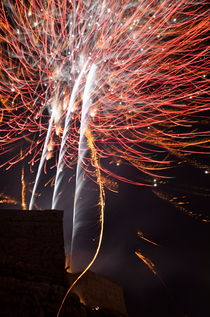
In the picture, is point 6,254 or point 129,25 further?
point 129,25

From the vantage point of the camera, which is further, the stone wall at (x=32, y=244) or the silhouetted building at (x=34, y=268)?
the stone wall at (x=32, y=244)

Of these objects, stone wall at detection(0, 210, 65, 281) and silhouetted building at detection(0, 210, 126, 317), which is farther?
stone wall at detection(0, 210, 65, 281)

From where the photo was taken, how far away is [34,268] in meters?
7.98

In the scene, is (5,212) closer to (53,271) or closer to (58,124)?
(53,271)

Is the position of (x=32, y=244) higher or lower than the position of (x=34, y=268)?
higher

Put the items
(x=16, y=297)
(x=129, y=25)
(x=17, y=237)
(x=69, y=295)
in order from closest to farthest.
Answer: (x=16, y=297)
(x=69, y=295)
(x=17, y=237)
(x=129, y=25)

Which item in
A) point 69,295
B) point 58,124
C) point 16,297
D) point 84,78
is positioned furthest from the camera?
point 58,124

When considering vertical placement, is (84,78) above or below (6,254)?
above

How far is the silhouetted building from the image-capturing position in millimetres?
7242

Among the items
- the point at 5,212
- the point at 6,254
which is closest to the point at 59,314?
the point at 6,254

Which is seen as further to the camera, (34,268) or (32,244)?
(32,244)

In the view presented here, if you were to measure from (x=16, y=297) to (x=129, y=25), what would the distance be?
8.31 metres

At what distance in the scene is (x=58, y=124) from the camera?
42.7 feet

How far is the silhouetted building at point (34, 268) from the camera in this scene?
7242 mm
